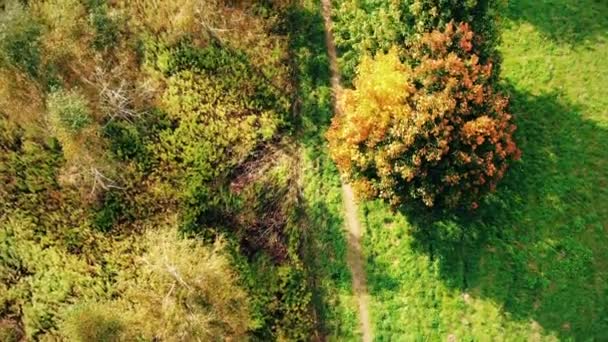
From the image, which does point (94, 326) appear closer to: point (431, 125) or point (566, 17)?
point (431, 125)

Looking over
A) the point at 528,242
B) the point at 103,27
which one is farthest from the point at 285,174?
the point at 528,242

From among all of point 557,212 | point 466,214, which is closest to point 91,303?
point 466,214

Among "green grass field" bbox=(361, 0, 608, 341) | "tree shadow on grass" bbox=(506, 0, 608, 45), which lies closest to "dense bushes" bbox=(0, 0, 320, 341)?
"green grass field" bbox=(361, 0, 608, 341)

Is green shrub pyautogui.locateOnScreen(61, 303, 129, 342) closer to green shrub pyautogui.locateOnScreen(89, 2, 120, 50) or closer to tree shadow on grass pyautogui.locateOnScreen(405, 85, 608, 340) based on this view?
green shrub pyautogui.locateOnScreen(89, 2, 120, 50)

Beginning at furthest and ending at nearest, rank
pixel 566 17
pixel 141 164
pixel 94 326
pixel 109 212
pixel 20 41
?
1. pixel 566 17
2. pixel 141 164
3. pixel 109 212
4. pixel 20 41
5. pixel 94 326

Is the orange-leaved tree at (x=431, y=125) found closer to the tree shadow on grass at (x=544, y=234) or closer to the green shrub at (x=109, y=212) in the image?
the tree shadow on grass at (x=544, y=234)

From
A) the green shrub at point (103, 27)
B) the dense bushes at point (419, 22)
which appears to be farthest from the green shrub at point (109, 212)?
the dense bushes at point (419, 22)
